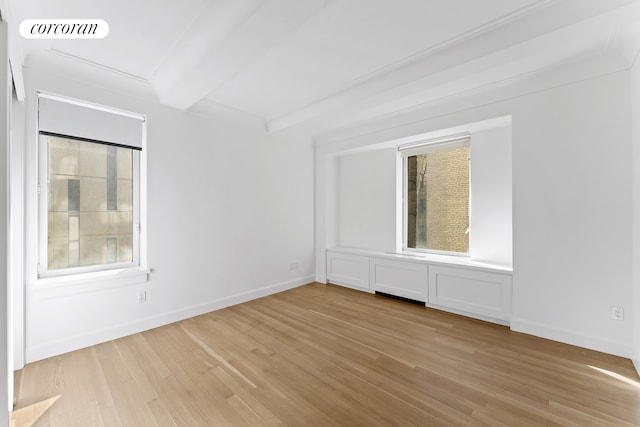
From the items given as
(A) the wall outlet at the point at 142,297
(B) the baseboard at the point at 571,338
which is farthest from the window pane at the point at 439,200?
(A) the wall outlet at the point at 142,297

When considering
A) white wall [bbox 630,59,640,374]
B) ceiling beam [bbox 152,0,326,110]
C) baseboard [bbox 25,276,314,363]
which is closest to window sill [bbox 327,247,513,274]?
white wall [bbox 630,59,640,374]

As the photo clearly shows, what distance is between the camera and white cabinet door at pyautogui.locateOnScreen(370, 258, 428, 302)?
3.81m

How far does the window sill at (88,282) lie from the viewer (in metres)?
2.50

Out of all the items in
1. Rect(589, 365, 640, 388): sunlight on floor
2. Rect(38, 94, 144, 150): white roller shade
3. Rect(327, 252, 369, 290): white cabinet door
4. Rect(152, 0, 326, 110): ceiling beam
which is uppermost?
Rect(152, 0, 326, 110): ceiling beam

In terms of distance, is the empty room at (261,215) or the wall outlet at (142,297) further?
the wall outlet at (142,297)

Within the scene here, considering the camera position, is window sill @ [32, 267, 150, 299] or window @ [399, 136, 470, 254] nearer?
window sill @ [32, 267, 150, 299]

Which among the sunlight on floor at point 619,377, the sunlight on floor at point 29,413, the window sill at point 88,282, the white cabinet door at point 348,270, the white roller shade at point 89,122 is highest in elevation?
the white roller shade at point 89,122

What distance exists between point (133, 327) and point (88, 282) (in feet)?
2.21

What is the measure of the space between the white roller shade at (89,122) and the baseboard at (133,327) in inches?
77.9

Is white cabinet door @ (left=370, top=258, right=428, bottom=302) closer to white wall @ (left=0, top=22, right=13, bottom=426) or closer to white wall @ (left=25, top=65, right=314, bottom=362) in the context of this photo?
white wall @ (left=25, top=65, right=314, bottom=362)

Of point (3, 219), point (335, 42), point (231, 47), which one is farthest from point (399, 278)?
point (3, 219)

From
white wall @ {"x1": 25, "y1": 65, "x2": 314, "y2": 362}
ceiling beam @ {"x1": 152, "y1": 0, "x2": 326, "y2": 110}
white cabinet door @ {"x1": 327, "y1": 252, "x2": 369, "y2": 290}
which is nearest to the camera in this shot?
ceiling beam @ {"x1": 152, "y1": 0, "x2": 326, "y2": 110}

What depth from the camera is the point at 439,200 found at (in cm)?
420

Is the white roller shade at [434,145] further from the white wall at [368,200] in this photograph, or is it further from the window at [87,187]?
the window at [87,187]
